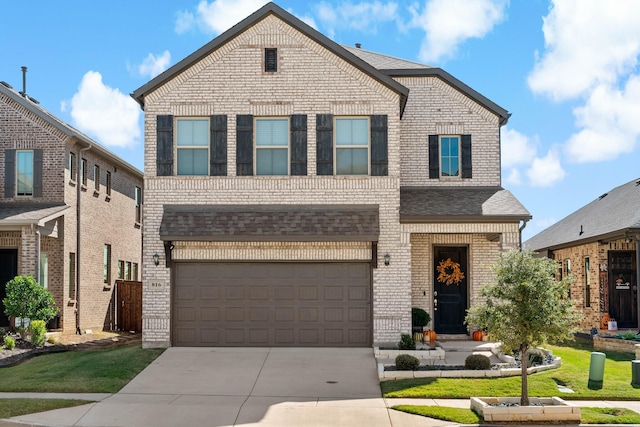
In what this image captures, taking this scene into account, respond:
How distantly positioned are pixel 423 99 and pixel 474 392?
10.6m

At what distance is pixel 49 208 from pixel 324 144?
29.8ft

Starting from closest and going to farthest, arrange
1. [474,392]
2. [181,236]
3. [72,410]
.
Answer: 1. [72,410]
2. [474,392]
3. [181,236]

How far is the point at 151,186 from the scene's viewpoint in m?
20.0

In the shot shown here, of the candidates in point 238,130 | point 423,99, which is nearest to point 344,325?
point 238,130

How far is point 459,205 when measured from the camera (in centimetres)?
2083

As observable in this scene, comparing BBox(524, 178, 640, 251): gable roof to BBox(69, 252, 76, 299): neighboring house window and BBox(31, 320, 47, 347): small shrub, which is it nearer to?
BBox(31, 320, 47, 347): small shrub

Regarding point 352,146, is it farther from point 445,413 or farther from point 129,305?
point 129,305

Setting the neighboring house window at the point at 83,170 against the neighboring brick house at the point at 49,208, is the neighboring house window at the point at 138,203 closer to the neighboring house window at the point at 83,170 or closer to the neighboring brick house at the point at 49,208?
the neighboring brick house at the point at 49,208

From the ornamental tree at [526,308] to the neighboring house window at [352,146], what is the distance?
7041 mm

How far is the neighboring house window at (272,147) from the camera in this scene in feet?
66.1

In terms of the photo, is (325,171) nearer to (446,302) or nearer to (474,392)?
(446,302)

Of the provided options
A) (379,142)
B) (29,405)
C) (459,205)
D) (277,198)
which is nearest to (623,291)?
(459,205)

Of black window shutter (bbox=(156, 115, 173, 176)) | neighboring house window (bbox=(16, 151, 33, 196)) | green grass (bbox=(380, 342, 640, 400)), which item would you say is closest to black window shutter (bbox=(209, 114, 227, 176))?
black window shutter (bbox=(156, 115, 173, 176))

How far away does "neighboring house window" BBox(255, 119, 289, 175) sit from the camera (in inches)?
793
